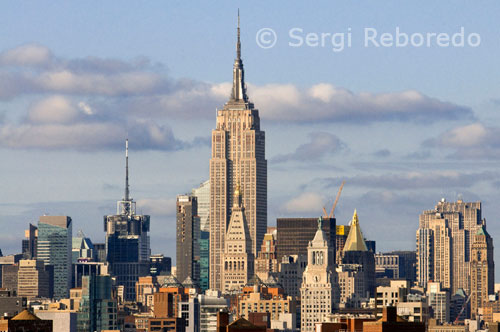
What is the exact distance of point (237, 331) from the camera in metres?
151

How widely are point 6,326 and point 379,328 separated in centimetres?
2896

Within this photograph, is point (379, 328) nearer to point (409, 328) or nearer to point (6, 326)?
point (409, 328)

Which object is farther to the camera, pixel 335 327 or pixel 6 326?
pixel 335 327

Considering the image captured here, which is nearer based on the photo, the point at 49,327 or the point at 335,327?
the point at 49,327

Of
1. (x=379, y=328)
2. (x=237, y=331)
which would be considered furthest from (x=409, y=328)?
(x=237, y=331)

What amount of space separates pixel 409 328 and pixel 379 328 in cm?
217

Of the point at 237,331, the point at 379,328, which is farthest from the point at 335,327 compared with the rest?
the point at 379,328

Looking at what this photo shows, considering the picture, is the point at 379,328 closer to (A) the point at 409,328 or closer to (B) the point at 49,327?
(A) the point at 409,328

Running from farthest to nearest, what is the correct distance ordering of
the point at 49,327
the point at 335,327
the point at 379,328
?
1. the point at 335,327
2. the point at 49,327
3. the point at 379,328

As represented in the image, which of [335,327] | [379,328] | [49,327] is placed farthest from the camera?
[335,327]

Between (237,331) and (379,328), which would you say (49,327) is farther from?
(379,328)

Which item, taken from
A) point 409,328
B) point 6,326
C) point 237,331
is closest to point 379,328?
point 409,328

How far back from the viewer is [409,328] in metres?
135

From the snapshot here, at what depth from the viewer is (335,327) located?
161m
